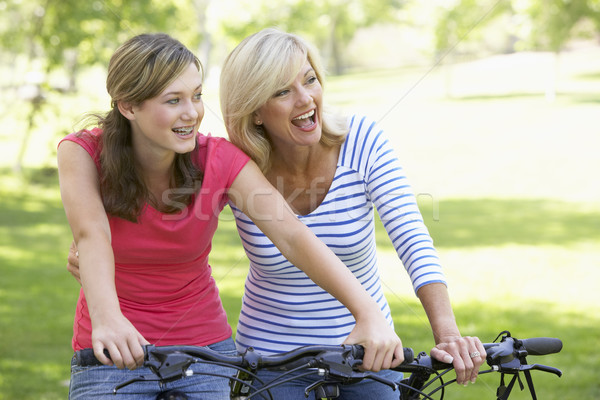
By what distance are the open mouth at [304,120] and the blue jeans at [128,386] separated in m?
0.97

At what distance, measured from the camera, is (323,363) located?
1693 millimetres

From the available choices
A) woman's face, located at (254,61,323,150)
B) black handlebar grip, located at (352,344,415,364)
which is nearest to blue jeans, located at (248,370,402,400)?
black handlebar grip, located at (352,344,415,364)

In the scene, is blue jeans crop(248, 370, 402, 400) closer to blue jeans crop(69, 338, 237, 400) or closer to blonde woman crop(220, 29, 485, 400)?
blonde woman crop(220, 29, 485, 400)

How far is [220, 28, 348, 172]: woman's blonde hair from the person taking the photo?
2670 millimetres

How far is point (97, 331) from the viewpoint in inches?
72.8

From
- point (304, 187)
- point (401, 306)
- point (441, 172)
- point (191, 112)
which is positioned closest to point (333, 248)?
point (304, 187)

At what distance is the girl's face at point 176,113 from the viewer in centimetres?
228

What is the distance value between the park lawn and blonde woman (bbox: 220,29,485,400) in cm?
100

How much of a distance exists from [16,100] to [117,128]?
12.5m

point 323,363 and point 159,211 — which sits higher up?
point 159,211

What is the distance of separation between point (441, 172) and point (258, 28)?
10.4m

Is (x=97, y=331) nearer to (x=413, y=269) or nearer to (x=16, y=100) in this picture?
(x=413, y=269)

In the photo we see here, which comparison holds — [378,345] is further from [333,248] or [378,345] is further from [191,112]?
[191,112]

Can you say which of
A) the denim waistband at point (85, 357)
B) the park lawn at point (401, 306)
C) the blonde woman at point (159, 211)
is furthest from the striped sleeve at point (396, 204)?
the park lawn at point (401, 306)
